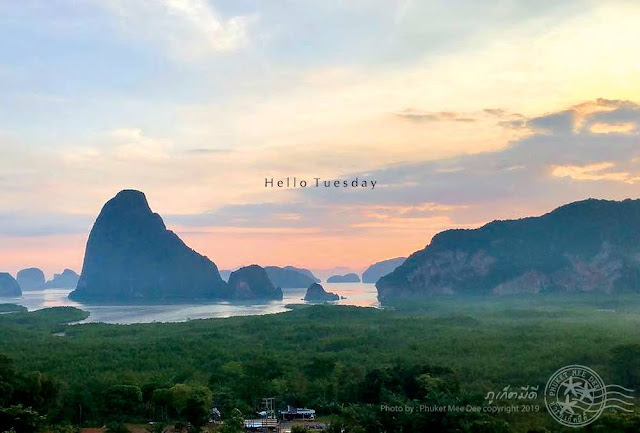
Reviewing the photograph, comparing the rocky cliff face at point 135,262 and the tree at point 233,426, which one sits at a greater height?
the rocky cliff face at point 135,262

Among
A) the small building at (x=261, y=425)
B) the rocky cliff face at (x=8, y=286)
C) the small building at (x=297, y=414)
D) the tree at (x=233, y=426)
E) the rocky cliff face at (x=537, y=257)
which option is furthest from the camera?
the rocky cliff face at (x=8, y=286)

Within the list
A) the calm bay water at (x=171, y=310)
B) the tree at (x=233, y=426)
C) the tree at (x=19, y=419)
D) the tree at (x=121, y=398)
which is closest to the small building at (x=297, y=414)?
the tree at (x=233, y=426)

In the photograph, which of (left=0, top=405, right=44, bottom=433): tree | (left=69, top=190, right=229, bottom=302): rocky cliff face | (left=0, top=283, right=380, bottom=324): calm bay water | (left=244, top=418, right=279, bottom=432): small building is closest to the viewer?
(left=0, top=405, right=44, bottom=433): tree

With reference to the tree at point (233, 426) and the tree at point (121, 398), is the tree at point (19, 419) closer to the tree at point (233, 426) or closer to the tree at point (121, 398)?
the tree at point (121, 398)

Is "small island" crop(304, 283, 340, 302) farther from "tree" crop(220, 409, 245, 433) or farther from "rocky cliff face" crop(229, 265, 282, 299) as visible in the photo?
"tree" crop(220, 409, 245, 433)

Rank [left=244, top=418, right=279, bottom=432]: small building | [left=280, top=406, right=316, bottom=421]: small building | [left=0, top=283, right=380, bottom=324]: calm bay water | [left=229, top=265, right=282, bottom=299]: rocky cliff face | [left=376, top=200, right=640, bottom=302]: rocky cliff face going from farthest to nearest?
[left=229, top=265, right=282, bottom=299]: rocky cliff face
[left=376, top=200, right=640, bottom=302]: rocky cliff face
[left=0, top=283, right=380, bottom=324]: calm bay water
[left=280, top=406, right=316, bottom=421]: small building
[left=244, top=418, right=279, bottom=432]: small building

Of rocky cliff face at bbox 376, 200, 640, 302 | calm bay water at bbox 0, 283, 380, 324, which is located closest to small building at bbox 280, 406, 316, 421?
calm bay water at bbox 0, 283, 380, 324

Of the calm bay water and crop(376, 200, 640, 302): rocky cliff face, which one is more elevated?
crop(376, 200, 640, 302): rocky cliff face
